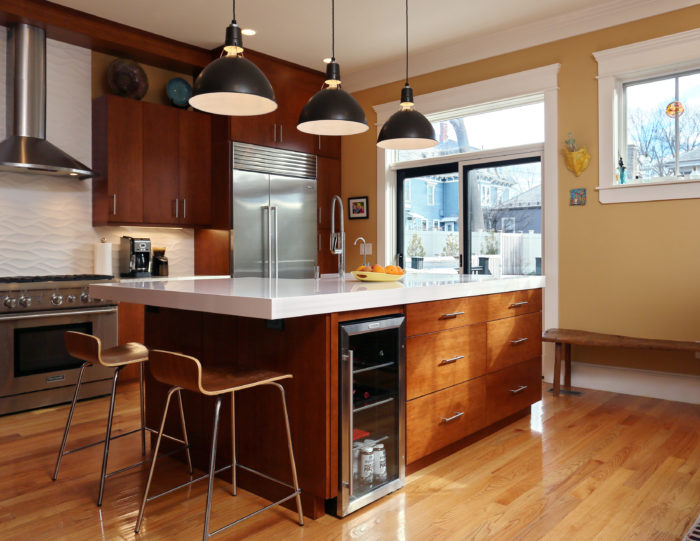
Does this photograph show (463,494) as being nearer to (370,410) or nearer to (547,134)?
(370,410)

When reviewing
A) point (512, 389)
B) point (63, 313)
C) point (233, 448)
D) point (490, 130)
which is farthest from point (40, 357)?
point (490, 130)

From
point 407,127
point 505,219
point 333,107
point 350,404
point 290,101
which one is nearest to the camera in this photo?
point 350,404

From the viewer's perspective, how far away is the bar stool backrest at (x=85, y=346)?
7.54 ft

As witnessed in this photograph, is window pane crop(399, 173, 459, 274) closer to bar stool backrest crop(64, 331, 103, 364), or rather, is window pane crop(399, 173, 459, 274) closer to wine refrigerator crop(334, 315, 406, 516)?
wine refrigerator crop(334, 315, 406, 516)

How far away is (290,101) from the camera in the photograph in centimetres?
547

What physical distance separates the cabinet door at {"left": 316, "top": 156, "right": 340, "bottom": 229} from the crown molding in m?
0.88

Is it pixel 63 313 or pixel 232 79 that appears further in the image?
pixel 63 313

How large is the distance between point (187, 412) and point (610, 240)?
3.34m

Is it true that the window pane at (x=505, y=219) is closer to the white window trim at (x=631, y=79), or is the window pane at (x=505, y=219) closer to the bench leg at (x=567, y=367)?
the white window trim at (x=631, y=79)

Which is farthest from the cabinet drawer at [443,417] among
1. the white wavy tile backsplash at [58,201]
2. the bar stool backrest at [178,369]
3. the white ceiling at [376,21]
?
the white wavy tile backsplash at [58,201]

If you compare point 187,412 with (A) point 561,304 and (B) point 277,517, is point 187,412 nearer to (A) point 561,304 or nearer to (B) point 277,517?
(B) point 277,517

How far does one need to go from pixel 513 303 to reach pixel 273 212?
8.95 ft

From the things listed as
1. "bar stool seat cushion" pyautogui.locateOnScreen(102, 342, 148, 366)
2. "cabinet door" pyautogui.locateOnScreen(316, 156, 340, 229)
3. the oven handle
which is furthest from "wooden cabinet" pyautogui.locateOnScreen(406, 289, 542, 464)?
"cabinet door" pyautogui.locateOnScreen(316, 156, 340, 229)

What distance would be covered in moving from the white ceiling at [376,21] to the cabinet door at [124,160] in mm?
732
